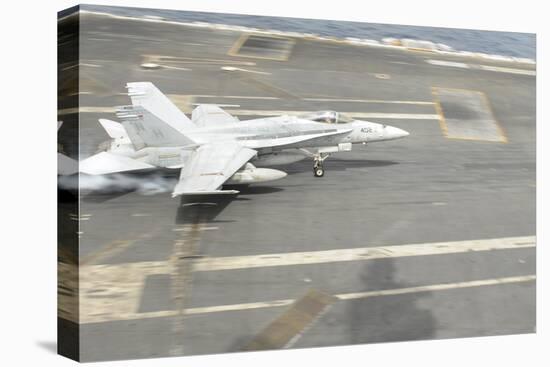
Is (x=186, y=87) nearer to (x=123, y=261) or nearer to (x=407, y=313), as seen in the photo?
(x=123, y=261)

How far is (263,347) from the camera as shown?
23.3m

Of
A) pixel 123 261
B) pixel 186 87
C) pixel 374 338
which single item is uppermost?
pixel 186 87

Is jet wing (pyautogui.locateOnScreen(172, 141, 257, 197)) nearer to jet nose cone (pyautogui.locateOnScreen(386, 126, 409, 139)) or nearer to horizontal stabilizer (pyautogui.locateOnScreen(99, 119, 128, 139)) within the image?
horizontal stabilizer (pyautogui.locateOnScreen(99, 119, 128, 139))

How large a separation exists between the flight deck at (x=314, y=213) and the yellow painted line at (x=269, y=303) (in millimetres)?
40

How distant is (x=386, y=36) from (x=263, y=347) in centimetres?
1055

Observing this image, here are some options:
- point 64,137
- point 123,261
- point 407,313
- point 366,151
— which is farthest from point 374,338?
point 64,137

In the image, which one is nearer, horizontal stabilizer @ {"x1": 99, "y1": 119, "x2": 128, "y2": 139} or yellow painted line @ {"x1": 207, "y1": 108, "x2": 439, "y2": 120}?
horizontal stabilizer @ {"x1": 99, "y1": 119, "x2": 128, "y2": 139}

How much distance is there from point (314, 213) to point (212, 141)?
147 inches

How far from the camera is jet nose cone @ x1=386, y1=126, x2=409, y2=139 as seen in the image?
2642cm

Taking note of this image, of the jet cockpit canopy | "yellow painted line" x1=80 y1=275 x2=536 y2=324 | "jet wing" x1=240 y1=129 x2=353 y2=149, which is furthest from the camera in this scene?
the jet cockpit canopy

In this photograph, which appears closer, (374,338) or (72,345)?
(72,345)

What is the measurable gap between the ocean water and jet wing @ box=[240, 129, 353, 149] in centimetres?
307

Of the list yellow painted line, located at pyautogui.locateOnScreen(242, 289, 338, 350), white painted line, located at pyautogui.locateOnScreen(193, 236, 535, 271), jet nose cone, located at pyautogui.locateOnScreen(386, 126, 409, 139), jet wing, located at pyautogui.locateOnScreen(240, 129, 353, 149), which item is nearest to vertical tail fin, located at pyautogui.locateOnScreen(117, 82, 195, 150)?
jet wing, located at pyautogui.locateOnScreen(240, 129, 353, 149)

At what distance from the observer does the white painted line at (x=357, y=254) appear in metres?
23.0
